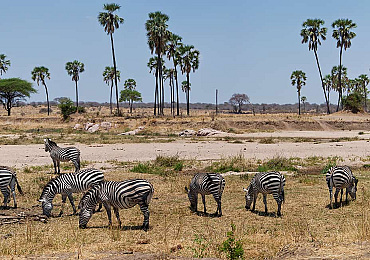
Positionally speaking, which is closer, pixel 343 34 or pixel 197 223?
pixel 197 223

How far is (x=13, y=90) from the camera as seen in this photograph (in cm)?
9450

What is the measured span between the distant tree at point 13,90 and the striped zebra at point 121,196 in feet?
294

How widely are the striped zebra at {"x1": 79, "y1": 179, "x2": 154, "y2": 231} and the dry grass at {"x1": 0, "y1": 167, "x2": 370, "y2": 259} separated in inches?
16.7

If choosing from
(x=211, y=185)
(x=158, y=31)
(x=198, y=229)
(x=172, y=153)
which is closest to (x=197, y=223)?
(x=198, y=229)

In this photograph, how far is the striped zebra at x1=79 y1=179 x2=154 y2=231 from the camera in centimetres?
1066

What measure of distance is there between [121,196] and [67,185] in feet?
9.53

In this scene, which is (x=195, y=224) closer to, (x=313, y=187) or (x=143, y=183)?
(x=143, y=183)

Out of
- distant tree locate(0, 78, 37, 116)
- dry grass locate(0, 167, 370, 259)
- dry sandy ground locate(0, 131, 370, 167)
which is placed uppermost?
distant tree locate(0, 78, 37, 116)

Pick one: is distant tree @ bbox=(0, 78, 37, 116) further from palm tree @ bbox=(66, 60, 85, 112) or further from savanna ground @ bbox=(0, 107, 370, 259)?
savanna ground @ bbox=(0, 107, 370, 259)

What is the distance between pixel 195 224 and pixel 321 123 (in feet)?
184

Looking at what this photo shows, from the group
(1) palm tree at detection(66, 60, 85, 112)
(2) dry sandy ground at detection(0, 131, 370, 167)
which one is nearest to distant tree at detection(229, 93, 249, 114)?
(1) palm tree at detection(66, 60, 85, 112)

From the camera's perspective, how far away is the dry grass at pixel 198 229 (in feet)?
28.5

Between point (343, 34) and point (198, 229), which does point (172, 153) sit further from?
point (343, 34)

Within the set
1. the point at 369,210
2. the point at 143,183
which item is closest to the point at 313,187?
the point at 369,210
